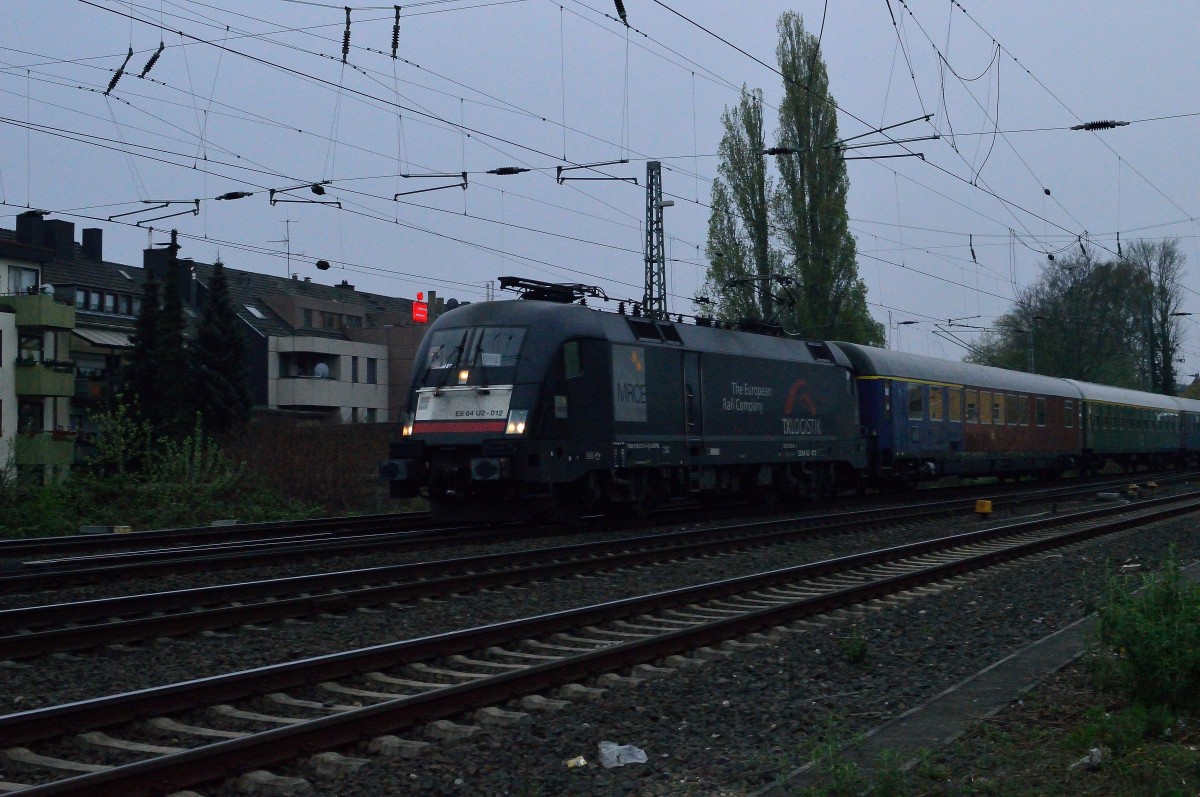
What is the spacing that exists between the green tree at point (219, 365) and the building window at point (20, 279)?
6775 mm

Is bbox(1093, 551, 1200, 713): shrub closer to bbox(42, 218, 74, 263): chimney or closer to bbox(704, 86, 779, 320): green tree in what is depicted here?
bbox(704, 86, 779, 320): green tree

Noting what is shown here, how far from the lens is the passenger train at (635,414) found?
16734mm

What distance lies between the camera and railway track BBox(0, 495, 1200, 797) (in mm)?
5457

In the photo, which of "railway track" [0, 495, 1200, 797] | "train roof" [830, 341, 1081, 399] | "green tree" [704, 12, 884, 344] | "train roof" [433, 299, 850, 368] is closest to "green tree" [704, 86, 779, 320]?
"green tree" [704, 12, 884, 344]

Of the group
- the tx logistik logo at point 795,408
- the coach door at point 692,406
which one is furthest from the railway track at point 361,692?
the tx logistik logo at point 795,408

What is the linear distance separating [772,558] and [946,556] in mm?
2411

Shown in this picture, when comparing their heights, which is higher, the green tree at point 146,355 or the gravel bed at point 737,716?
the green tree at point 146,355

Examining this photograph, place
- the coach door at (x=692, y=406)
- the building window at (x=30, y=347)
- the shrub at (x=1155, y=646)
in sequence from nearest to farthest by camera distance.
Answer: the shrub at (x=1155, y=646), the coach door at (x=692, y=406), the building window at (x=30, y=347)

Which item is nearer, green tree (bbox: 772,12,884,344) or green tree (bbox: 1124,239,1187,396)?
green tree (bbox: 772,12,884,344)

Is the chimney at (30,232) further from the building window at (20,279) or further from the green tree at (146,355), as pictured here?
the green tree at (146,355)

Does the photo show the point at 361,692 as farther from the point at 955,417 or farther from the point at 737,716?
the point at 955,417

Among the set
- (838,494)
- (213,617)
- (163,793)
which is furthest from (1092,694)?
(838,494)

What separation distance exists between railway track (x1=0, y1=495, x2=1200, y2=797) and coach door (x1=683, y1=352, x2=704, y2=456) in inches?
307

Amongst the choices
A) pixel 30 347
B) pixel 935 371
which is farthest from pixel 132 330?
pixel 935 371
